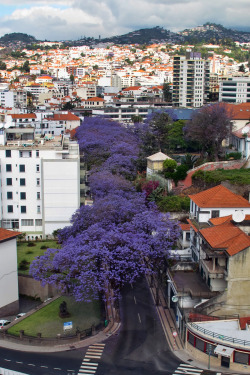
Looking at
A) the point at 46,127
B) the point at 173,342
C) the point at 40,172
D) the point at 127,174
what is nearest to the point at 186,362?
the point at 173,342

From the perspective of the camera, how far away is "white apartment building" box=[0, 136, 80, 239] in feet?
162

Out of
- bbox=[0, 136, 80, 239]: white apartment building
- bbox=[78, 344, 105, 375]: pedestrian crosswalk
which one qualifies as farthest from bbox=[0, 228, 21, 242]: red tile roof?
bbox=[0, 136, 80, 239]: white apartment building

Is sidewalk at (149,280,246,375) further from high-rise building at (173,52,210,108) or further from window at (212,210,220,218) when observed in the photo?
high-rise building at (173,52,210,108)

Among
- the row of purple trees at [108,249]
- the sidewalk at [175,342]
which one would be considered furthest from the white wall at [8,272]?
the sidewalk at [175,342]

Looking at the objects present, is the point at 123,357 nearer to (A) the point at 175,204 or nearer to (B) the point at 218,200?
(B) the point at 218,200

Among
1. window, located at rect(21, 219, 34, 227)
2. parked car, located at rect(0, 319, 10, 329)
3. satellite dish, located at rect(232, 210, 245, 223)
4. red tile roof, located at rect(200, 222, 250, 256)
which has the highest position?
satellite dish, located at rect(232, 210, 245, 223)

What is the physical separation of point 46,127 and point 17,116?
612 cm

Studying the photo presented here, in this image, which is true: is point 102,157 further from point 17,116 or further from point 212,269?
point 212,269

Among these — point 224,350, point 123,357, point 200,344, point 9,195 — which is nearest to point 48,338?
point 123,357

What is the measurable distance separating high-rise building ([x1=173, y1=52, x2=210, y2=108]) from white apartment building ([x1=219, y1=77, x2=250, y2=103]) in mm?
12147

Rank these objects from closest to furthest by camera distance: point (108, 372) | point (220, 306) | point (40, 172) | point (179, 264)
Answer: point (108, 372), point (220, 306), point (179, 264), point (40, 172)

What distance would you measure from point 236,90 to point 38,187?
72954mm

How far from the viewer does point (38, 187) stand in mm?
50125

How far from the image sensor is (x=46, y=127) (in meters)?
97.5
